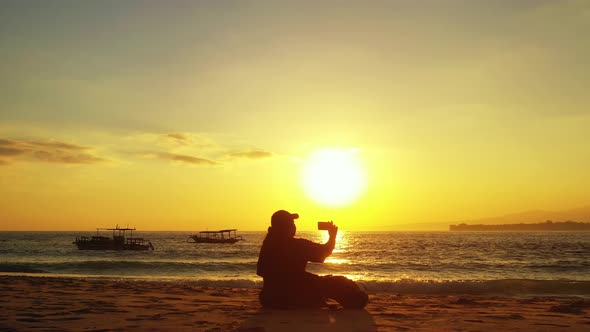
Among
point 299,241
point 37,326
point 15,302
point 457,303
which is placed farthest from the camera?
point 457,303

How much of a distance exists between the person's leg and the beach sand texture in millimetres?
166

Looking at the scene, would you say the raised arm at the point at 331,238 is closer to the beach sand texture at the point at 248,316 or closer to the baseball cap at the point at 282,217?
the baseball cap at the point at 282,217

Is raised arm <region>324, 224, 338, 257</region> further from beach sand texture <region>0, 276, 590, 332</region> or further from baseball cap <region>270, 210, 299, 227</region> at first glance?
beach sand texture <region>0, 276, 590, 332</region>

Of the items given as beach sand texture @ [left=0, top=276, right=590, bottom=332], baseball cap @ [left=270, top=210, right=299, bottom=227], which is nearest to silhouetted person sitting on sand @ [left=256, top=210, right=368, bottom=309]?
baseball cap @ [left=270, top=210, right=299, bottom=227]

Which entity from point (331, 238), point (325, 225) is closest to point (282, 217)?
point (325, 225)

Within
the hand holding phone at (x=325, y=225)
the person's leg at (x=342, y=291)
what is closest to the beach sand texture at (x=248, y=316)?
the person's leg at (x=342, y=291)

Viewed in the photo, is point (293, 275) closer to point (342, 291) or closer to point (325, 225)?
point (342, 291)

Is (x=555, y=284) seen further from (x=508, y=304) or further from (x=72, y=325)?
(x=72, y=325)

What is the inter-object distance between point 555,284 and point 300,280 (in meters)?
16.0

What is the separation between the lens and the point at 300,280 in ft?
25.0

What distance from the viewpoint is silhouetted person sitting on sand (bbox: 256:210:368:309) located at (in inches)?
289

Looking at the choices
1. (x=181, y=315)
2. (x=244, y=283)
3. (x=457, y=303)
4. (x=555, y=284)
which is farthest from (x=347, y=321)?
(x=555, y=284)

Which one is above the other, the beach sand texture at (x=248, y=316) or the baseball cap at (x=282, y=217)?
the baseball cap at (x=282, y=217)

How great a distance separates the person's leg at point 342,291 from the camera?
25.2 ft
